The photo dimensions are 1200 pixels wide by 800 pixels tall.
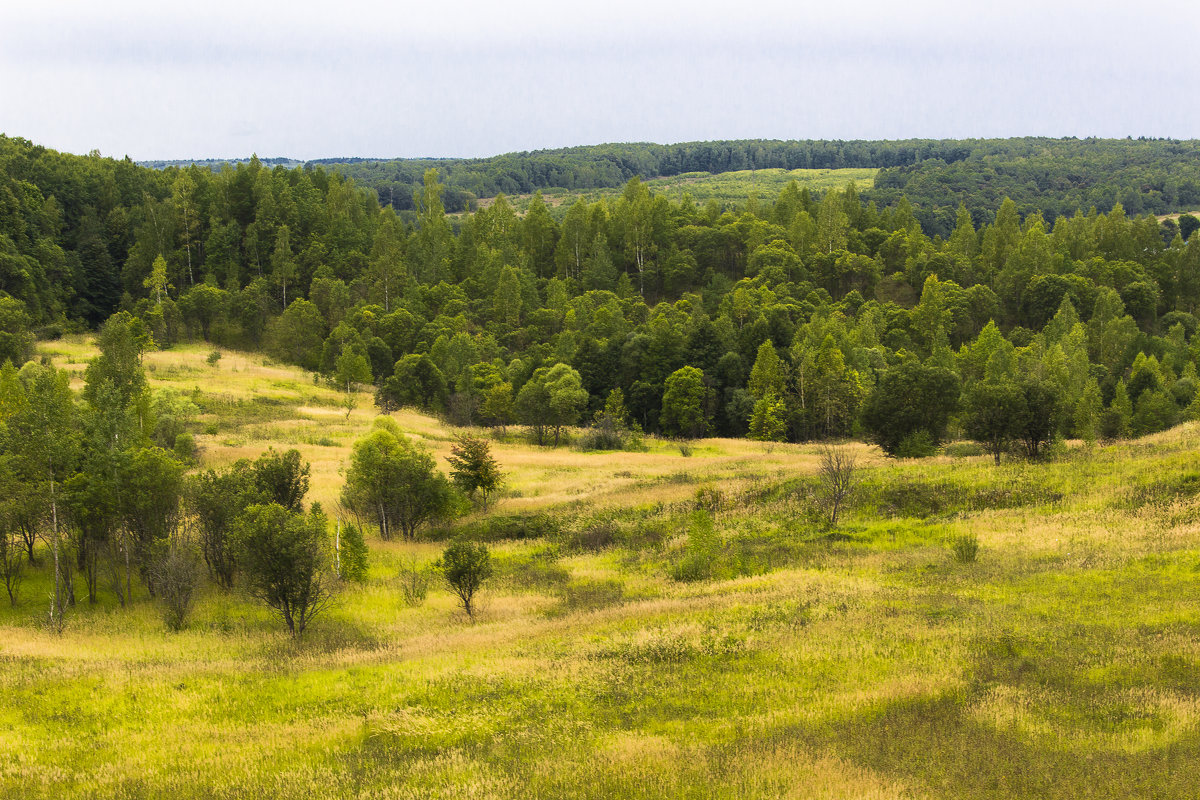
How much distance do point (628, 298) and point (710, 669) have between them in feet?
347

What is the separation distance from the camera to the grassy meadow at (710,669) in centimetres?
1666

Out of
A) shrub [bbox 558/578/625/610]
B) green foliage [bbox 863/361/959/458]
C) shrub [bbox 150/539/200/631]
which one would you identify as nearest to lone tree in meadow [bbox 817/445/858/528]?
shrub [bbox 558/578/625/610]

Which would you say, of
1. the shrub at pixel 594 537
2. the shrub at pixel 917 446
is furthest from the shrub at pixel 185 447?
the shrub at pixel 917 446

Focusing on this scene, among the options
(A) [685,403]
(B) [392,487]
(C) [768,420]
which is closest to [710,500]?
(B) [392,487]

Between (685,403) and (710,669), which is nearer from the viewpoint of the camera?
(710,669)

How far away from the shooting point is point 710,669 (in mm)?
22891

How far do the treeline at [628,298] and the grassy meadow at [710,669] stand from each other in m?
38.5

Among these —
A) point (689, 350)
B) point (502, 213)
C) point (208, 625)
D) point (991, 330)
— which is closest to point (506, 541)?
point (208, 625)

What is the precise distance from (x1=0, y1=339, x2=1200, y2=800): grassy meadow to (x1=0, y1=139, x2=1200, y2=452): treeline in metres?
38.5

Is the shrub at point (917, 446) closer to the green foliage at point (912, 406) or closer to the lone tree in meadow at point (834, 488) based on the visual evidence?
the green foliage at point (912, 406)

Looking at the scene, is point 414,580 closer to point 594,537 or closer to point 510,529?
point 510,529

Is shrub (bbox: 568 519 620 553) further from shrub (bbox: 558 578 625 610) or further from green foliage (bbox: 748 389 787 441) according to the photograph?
green foliage (bbox: 748 389 787 441)

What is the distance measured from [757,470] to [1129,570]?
2974 centimetres

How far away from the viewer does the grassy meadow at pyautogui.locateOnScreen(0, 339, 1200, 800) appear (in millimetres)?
16656
